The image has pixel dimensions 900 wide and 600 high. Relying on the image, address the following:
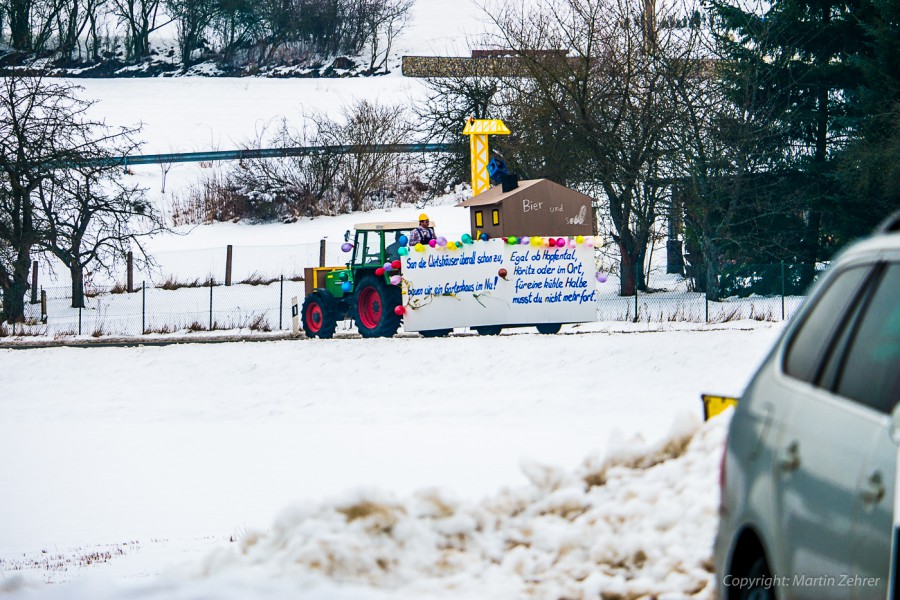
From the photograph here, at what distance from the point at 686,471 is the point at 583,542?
909 millimetres

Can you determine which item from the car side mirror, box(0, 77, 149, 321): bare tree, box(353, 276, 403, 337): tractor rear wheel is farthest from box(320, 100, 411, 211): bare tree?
the car side mirror

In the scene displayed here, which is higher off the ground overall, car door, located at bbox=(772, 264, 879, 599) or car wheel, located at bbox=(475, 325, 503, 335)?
car door, located at bbox=(772, 264, 879, 599)

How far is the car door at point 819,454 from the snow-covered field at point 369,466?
2.05 metres

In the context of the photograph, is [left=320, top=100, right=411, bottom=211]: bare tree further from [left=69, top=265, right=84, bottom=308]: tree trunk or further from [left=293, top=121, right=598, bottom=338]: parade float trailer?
[left=293, top=121, right=598, bottom=338]: parade float trailer

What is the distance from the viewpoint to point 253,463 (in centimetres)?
1434

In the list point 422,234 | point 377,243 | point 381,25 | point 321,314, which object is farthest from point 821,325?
point 381,25

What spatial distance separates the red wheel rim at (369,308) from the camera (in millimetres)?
23516

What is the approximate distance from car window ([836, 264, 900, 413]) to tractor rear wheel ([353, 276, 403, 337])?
18.9 meters

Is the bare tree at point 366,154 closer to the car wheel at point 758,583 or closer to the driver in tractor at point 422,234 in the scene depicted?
the driver in tractor at point 422,234

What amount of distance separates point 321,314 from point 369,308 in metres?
1.49

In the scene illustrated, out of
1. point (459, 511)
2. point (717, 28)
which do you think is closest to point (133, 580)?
point (459, 511)

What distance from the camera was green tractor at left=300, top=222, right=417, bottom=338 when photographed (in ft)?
75.3

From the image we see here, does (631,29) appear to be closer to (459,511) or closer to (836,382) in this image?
(459,511)

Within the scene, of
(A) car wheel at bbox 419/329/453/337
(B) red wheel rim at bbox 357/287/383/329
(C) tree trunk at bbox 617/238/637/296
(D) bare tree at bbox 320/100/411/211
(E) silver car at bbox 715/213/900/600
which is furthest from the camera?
(D) bare tree at bbox 320/100/411/211
